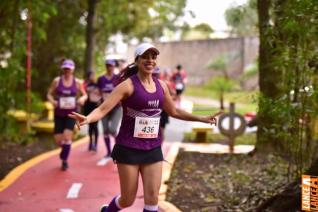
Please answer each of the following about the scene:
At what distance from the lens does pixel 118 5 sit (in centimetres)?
2050

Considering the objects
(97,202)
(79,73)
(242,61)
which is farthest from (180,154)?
(242,61)

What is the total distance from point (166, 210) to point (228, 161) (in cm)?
415

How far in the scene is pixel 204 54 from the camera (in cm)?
3644

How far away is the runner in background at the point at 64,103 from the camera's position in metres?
8.95

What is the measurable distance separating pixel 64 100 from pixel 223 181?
2990 millimetres

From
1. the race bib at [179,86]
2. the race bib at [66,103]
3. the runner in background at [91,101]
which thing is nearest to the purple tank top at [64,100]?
the race bib at [66,103]

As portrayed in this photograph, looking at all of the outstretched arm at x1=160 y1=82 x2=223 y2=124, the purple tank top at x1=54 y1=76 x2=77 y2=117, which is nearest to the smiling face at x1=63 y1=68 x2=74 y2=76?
the purple tank top at x1=54 y1=76 x2=77 y2=117

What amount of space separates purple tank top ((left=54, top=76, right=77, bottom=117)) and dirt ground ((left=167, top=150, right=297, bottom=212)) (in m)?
2.09

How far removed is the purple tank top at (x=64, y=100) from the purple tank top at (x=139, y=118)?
4076 mm

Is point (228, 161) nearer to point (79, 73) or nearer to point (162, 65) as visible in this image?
point (79, 73)

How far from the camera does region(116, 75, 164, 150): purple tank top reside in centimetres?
493

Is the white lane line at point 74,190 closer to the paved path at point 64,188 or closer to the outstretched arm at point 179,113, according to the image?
the paved path at point 64,188

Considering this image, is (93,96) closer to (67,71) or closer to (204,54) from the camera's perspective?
(67,71)

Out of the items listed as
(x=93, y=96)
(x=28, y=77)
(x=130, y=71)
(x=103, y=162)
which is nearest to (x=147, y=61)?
(x=130, y=71)
